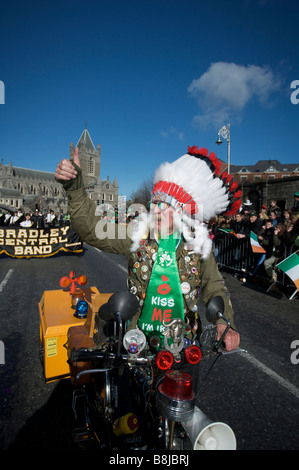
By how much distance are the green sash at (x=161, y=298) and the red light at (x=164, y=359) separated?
1.84 feet

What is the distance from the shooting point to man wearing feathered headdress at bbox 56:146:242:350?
2006 mm

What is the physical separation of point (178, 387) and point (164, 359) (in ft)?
0.49

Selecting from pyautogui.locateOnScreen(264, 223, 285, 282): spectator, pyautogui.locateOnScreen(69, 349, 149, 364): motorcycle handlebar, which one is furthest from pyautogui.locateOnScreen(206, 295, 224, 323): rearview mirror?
pyautogui.locateOnScreen(264, 223, 285, 282): spectator

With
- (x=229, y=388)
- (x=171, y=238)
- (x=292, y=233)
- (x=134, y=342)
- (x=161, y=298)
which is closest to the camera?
(x=134, y=342)

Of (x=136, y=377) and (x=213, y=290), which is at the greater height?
(x=213, y=290)

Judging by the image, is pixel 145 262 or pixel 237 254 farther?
pixel 237 254

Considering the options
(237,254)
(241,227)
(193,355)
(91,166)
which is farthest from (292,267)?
(91,166)

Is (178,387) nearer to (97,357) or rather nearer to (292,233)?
(97,357)

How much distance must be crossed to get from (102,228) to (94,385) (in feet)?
4.01

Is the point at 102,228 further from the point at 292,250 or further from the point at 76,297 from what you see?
the point at 292,250

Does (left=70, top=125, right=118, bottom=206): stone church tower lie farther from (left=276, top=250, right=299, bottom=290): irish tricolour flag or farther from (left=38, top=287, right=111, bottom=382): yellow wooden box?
(left=38, top=287, right=111, bottom=382): yellow wooden box

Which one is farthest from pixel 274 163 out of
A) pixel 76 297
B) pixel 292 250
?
pixel 76 297

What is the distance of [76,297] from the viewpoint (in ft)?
11.6

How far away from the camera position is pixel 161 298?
2031 millimetres
